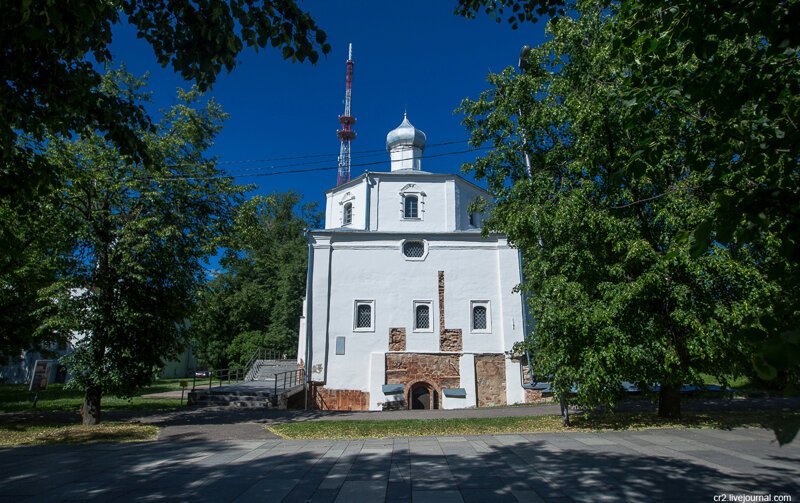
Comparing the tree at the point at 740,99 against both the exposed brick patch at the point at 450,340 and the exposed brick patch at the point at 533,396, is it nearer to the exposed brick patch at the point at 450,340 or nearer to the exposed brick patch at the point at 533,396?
the exposed brick patch at the point at 450,340

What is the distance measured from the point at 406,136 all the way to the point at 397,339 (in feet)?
37.9

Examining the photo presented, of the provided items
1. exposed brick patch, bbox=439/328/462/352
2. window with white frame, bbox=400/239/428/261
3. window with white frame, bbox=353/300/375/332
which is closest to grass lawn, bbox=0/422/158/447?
window with white frame, bbox=353/300/375/332

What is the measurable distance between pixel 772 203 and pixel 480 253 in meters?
20.4

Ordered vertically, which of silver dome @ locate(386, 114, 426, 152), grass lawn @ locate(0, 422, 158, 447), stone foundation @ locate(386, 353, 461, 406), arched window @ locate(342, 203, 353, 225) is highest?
silver dome @ locate(386, 114, 426, 152)

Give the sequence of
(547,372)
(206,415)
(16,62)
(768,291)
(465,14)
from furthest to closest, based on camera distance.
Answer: (206,415)
(547,372)
(768,291)
(465,14)
(16,62)

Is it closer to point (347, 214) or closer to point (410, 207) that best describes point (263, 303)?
point (347, 214)

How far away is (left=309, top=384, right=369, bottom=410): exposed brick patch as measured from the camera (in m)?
21.2

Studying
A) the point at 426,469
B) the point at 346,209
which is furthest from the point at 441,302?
the point at 426,469

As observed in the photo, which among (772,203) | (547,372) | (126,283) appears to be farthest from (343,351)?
(772,203)

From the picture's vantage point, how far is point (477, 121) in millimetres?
13719

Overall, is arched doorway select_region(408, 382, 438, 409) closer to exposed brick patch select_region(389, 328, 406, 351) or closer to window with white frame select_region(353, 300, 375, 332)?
exposed brick patch select_region(389, 328, 406, 351)

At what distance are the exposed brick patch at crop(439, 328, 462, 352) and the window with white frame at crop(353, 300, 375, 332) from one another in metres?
A: 3.22

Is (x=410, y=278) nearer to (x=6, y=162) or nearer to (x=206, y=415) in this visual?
(x=206, y=415)

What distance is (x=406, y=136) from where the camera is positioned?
88.4 feet
